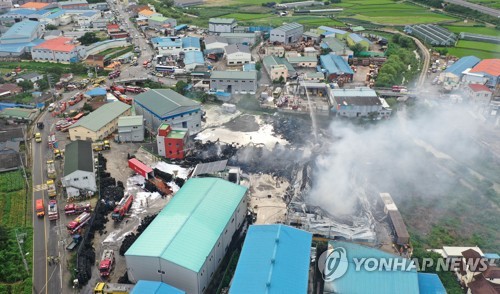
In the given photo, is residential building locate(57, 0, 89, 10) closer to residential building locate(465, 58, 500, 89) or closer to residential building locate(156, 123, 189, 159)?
residential building locate(156, 123, 189, 159)

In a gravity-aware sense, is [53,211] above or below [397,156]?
below

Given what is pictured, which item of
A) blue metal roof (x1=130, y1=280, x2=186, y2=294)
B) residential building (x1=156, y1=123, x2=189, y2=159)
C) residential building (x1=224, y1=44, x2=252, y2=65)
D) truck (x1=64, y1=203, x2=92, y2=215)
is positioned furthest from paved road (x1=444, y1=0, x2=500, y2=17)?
blue metal roof (x1=130, y1=280, x2=186, y2=294)

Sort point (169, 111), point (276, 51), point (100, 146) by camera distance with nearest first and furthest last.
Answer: point (100, 146) → point (169, 111) → point (276, 51)

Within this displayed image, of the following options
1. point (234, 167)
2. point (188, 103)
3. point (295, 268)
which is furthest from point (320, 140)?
point (295, 268)

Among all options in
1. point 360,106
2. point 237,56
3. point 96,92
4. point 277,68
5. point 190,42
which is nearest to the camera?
point 360,106

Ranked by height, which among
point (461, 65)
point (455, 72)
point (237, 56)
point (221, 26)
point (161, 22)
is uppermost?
point (221, 26)

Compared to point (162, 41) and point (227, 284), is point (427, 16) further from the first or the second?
point (227, 284)

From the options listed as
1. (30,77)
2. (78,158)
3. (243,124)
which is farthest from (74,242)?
(30,77)

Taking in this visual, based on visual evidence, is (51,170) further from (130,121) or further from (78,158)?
(130,121)

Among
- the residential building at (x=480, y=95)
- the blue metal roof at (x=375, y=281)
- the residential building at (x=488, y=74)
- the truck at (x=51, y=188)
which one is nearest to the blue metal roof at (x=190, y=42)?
the truck at (x=51, y=188)
